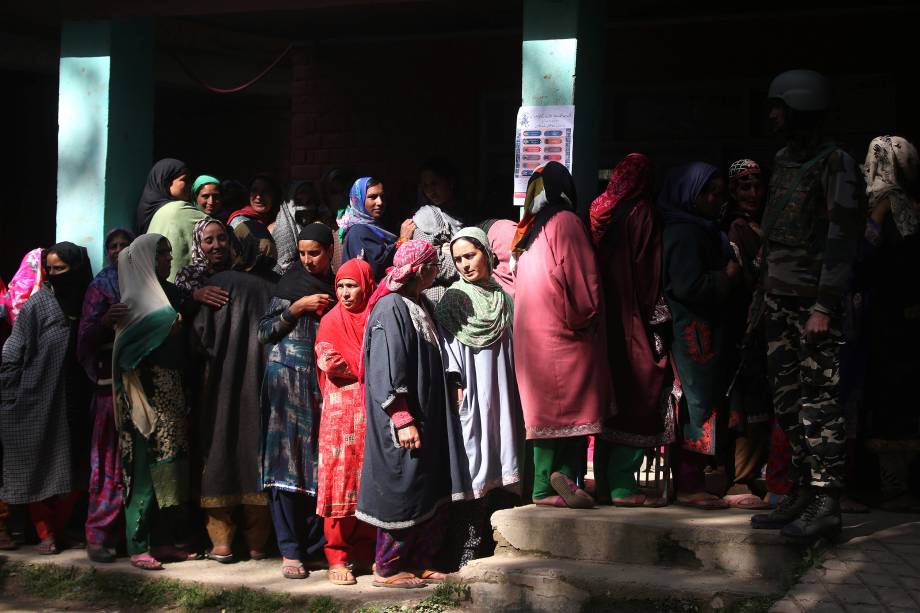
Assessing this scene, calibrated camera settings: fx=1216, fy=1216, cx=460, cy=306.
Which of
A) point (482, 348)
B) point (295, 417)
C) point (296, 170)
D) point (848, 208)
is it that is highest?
point (296, 170)

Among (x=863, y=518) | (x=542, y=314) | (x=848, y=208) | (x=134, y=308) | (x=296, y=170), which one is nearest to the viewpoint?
(x=848, y=208)

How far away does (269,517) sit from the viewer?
630cm

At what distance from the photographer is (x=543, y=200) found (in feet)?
19.3

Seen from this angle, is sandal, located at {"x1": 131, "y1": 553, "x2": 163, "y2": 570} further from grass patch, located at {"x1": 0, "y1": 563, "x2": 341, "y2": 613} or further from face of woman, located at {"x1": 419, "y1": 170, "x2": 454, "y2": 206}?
face of woman, located at {"x1": 419, "y1": 170, "x2": 454, "y2": 206}

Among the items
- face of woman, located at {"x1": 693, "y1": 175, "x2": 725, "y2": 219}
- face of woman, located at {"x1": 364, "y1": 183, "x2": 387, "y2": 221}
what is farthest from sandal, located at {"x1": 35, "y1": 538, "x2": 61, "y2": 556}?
face of woman, located at {"x1": 693, "y1": 175, "x2": 725, "y2": 219}

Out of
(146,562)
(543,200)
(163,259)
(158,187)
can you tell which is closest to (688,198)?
(543,200)

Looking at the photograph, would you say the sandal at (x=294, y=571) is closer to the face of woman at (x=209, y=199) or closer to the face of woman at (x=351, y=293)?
the face of woman at (x=351, y=293)

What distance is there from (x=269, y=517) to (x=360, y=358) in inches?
42.8

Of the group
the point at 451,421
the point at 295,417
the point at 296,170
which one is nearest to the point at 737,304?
the point at 451,421

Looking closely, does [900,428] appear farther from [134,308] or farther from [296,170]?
[296,170]

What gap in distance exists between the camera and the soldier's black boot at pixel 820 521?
191 inches

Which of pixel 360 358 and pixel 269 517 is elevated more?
pixel 360 358

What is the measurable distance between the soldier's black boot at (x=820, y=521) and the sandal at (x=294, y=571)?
2349mm

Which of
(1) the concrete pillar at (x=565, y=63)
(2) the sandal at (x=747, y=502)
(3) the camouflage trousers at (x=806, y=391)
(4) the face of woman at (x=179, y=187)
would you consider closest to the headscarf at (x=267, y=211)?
(4) the face of woman at (x=179, y=187)
